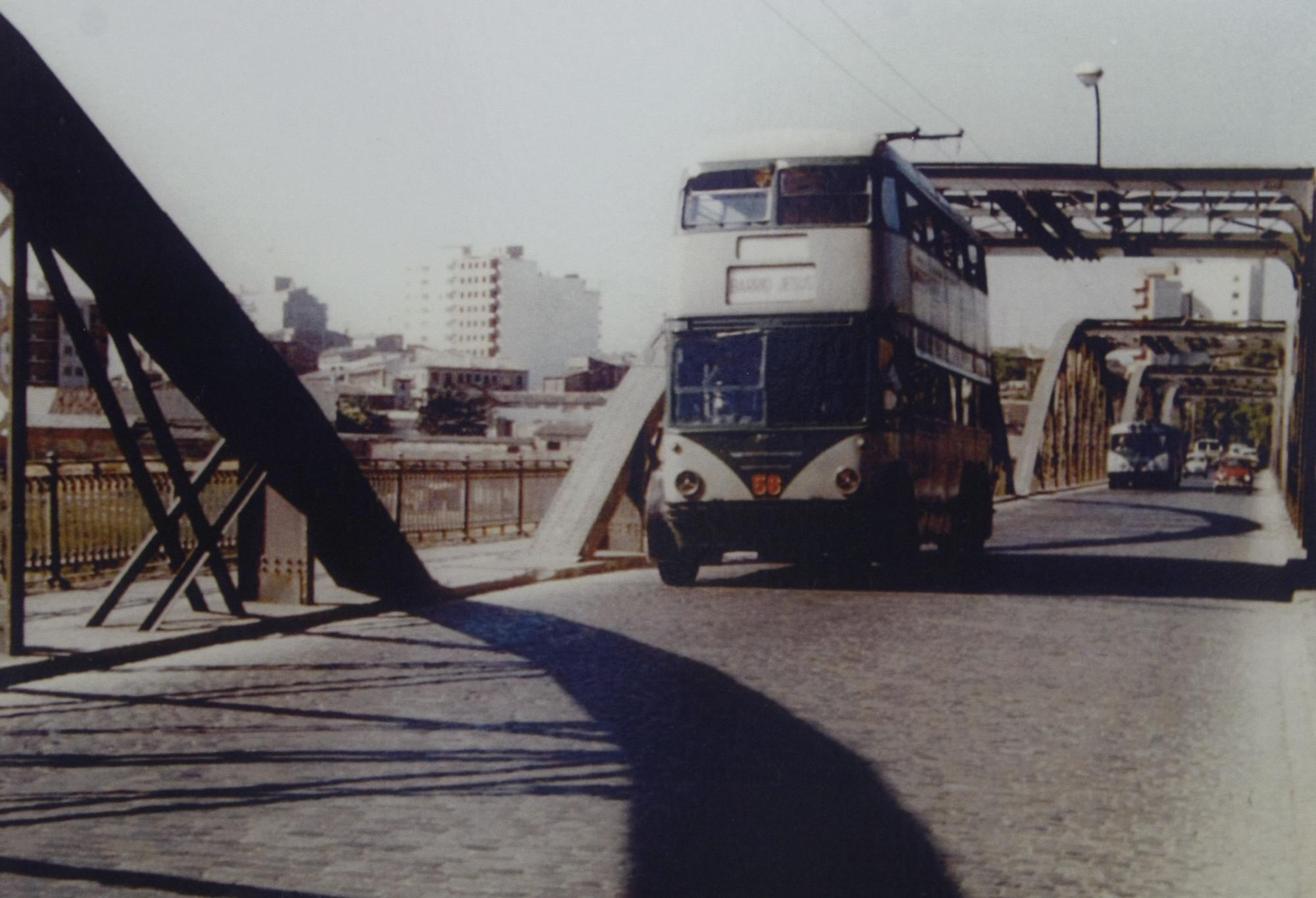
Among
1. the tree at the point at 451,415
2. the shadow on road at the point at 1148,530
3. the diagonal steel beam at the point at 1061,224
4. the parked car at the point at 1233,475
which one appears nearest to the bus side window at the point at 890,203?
the shadow on road at the point at 1148,530

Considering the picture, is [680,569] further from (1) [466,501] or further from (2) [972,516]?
(1) [466,501]

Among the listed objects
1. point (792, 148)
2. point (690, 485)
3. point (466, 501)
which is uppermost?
point (792, 148)

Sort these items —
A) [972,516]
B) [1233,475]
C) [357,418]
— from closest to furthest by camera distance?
[972,516]
[1233,475]
[357,418]

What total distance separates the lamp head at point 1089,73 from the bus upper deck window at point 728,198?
1293 centimetres

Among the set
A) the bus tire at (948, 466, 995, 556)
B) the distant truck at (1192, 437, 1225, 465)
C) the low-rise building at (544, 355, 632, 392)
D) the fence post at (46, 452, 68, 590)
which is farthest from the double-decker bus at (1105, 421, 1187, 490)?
the fence post at (46, 452, 68, 590)

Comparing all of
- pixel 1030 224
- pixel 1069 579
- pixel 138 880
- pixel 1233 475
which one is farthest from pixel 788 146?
pixel 1233 475

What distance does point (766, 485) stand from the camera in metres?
15.3

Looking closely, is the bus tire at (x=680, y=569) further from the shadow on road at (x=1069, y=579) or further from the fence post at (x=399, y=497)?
the fence post at (x=399, y=497)

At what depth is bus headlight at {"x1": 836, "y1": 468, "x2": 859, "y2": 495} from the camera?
591 inches

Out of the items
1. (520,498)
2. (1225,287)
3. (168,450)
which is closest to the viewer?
(168,450)

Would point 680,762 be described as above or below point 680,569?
below

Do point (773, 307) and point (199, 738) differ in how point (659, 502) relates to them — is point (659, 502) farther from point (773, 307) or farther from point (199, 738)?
point (199, 738)

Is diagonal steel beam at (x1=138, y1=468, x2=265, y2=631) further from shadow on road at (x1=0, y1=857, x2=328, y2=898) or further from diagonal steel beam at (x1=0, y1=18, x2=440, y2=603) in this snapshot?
shadow on road at (x1=0, y1=857, x2=328, y2=898)

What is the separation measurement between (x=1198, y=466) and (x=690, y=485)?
250 ft
